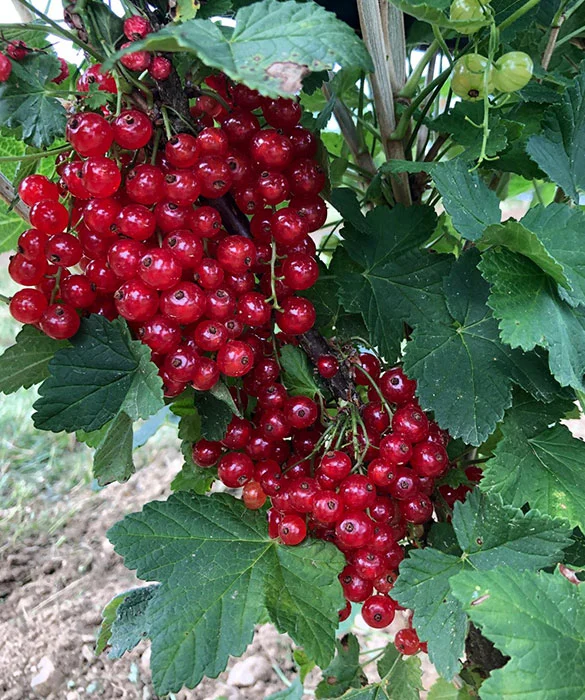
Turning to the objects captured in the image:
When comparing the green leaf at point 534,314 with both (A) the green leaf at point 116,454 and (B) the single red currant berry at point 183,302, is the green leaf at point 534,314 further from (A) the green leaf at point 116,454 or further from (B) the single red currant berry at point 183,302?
Result: (A) the green leaf at point 116,454

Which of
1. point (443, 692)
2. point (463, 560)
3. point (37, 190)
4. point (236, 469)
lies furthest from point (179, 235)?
point (443, 692)

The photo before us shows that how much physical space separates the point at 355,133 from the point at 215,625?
561mm

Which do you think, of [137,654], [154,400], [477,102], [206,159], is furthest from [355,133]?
[137,654]

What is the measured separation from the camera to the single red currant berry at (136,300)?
0.49 m

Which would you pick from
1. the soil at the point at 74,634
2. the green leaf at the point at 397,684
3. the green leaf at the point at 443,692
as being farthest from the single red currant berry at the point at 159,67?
the soil at the point at 74,634

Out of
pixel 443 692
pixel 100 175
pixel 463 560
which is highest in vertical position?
pixel 100 175

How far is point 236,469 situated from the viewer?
0.62 metres

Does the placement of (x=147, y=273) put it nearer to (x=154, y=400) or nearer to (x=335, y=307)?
(x=154, y=400)

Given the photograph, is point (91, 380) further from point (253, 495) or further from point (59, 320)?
point (253, 495)

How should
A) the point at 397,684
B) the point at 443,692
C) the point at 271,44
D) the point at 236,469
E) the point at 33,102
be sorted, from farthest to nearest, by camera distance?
the point at 443,692, the point at 397,684, the point at 236,469, the point at 33,102, the point at 271,44

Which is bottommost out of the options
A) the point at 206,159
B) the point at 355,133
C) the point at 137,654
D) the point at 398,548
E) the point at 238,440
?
the point at 137,654

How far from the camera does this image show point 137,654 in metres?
1.25

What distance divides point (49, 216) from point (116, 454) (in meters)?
0.23

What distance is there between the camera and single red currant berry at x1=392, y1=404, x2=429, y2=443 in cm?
57
